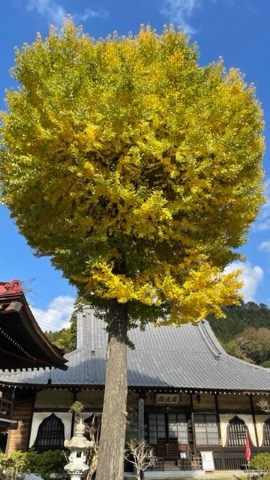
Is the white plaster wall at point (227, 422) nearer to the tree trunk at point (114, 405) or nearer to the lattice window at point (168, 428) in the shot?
the lattice window at point (168, 428)

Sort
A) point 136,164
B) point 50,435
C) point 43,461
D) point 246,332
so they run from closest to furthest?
point 136,164, point 43,461, point 50,435, point 246,332

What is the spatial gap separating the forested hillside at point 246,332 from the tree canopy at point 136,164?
130 ft

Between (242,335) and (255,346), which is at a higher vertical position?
(242,335)

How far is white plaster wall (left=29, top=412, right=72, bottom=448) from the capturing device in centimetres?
1581

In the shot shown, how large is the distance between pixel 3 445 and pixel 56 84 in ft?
53.4

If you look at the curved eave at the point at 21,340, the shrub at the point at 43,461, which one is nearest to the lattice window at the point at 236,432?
the shrub at the point at 43,461

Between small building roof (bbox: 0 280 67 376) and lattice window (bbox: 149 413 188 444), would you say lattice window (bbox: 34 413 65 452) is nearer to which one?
lattice window (bbox: 149 413 188 444)

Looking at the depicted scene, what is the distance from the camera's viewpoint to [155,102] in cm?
779

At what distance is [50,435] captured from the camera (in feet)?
52.7

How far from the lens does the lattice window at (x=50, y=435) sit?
15820 millimetres

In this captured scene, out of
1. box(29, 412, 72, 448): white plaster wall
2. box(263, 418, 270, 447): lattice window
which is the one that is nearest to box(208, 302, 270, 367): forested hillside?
box(263, 418, 270, 447): lattice window

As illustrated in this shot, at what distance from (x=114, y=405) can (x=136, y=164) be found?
16.1 ft

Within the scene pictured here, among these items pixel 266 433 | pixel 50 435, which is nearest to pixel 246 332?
pixel 266 433

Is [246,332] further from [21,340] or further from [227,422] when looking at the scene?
[21,340]
